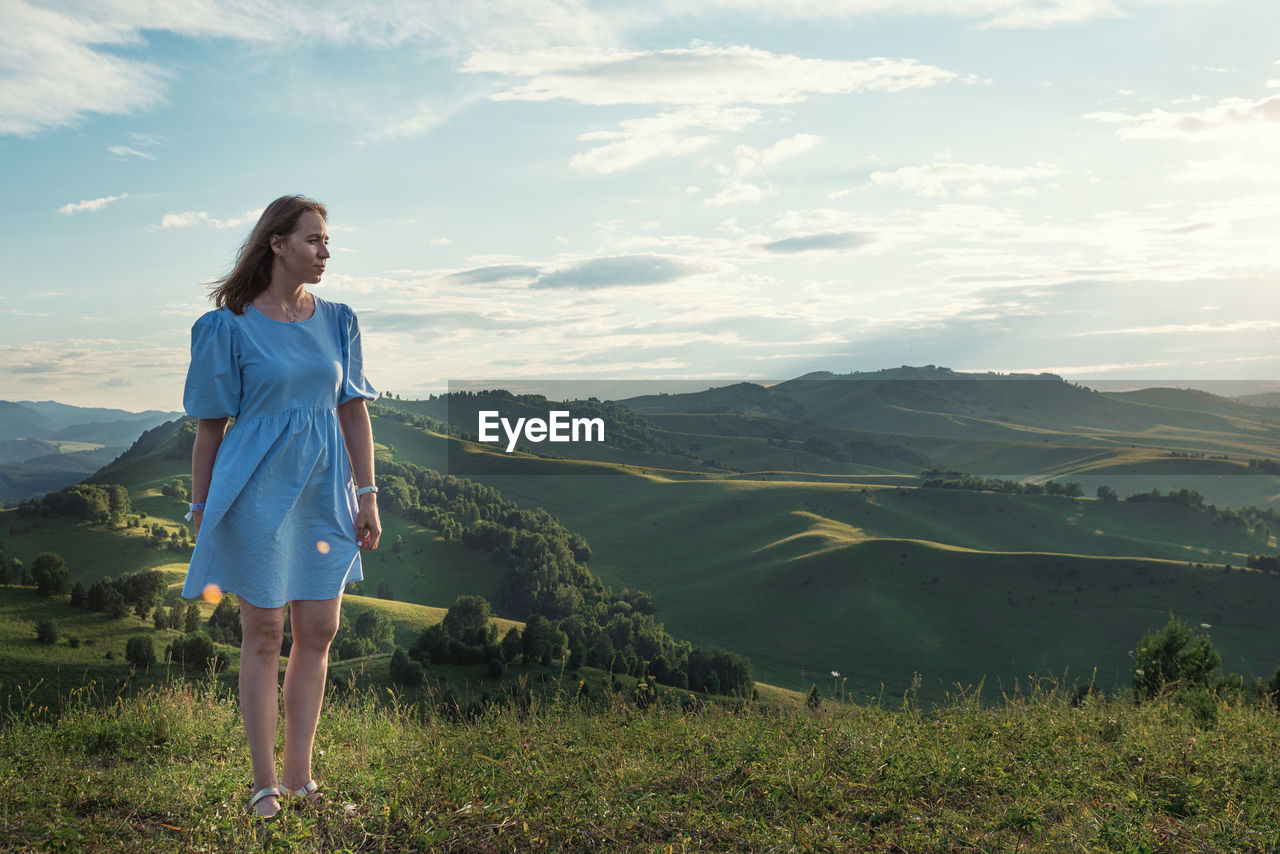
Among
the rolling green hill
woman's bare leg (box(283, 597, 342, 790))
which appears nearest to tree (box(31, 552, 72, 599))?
the rolling green hill

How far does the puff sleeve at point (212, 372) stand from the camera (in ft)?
10.6

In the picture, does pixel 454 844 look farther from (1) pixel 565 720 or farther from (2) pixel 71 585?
(2) pixel 71 585

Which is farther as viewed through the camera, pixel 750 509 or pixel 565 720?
pixel 750 509

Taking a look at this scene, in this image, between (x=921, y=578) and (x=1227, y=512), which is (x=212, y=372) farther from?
(x=1227, y=512)

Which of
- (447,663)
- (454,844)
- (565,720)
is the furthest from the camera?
(447,663)

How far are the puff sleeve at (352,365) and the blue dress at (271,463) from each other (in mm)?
117

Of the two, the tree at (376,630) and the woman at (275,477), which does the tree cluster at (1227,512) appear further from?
the woman at (275,477)

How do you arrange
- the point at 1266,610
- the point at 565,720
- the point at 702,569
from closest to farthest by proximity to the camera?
the point at 565,720
the point at 1266,610
the point at 702,569

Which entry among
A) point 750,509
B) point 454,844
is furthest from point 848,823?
point 750,509

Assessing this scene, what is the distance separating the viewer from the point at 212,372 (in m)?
3.25

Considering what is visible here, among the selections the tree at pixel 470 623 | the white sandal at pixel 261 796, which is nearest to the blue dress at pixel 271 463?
the white sandal at pixel 261 796

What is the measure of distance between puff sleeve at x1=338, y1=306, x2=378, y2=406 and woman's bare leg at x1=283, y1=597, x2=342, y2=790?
2.90 ft

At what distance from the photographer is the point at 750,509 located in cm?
11075

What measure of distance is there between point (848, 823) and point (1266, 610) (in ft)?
318
